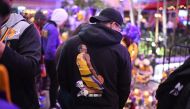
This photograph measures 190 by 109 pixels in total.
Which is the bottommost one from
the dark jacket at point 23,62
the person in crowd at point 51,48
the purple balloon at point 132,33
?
the person in crowd at point 51,48

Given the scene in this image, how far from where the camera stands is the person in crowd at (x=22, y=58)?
8.11ft

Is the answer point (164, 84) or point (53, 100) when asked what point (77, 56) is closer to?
point (164, 84)

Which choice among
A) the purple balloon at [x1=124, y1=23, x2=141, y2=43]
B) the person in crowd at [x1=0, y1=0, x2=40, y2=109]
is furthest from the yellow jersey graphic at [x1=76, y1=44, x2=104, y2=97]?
the purple balloon at [x1=124, y1=23, x2=141, y2=43]

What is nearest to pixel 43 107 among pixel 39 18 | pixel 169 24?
pixel 39 18

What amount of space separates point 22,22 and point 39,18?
549 centimetres

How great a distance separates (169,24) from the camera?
19047mm

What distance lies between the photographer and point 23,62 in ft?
8.05

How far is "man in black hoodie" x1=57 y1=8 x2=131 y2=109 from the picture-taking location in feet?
12.0

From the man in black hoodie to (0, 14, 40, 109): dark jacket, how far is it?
3.13 feet

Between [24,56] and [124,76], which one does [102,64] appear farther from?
[24,56]

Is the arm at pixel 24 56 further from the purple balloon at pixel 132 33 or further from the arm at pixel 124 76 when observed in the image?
the purple balloon at pixel 132 33

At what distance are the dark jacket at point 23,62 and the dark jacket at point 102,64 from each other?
96cm

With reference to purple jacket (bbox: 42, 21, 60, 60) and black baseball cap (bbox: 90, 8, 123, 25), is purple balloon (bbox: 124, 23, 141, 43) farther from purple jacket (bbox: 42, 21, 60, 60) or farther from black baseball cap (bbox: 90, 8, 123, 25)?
black baseball cap (bbox: 90, 8, 123, 25)

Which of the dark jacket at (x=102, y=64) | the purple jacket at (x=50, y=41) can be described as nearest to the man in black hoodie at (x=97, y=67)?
the dark jacket at (x=102, y=64)
